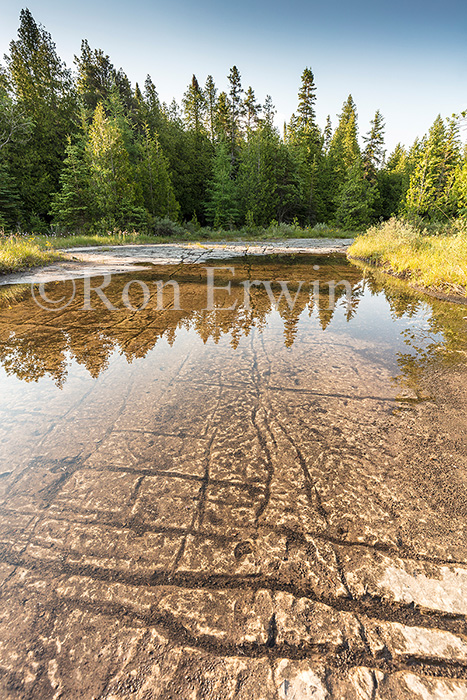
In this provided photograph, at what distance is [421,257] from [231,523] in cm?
893

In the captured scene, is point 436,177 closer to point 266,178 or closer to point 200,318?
point 266,178

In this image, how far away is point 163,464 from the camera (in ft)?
6.02

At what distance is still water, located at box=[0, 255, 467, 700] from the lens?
3.26 ft

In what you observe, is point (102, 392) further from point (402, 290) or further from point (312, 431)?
point (402, 290)

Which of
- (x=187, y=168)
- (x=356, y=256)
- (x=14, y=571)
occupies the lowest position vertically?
(x=14, y=571)

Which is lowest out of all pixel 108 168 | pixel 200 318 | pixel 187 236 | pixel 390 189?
pixel 200 318

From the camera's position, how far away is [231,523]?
4.83 ft

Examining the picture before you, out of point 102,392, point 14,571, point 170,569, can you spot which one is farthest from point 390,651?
point 102,392

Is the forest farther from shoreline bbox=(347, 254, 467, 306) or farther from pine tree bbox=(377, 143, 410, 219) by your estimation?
shoreline bbox=(347, 254, 467, 306)

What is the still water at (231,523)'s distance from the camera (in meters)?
1.00

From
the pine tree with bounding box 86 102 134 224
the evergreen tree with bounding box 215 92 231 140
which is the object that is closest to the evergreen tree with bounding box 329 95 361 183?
the evergreen tree with bounding box 215 92 231 140

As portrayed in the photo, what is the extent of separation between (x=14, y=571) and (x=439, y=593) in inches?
65.8

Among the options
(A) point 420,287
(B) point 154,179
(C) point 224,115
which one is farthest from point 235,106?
(A) point 420,287

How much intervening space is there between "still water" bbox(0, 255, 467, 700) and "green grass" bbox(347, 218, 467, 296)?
4.17 meters
